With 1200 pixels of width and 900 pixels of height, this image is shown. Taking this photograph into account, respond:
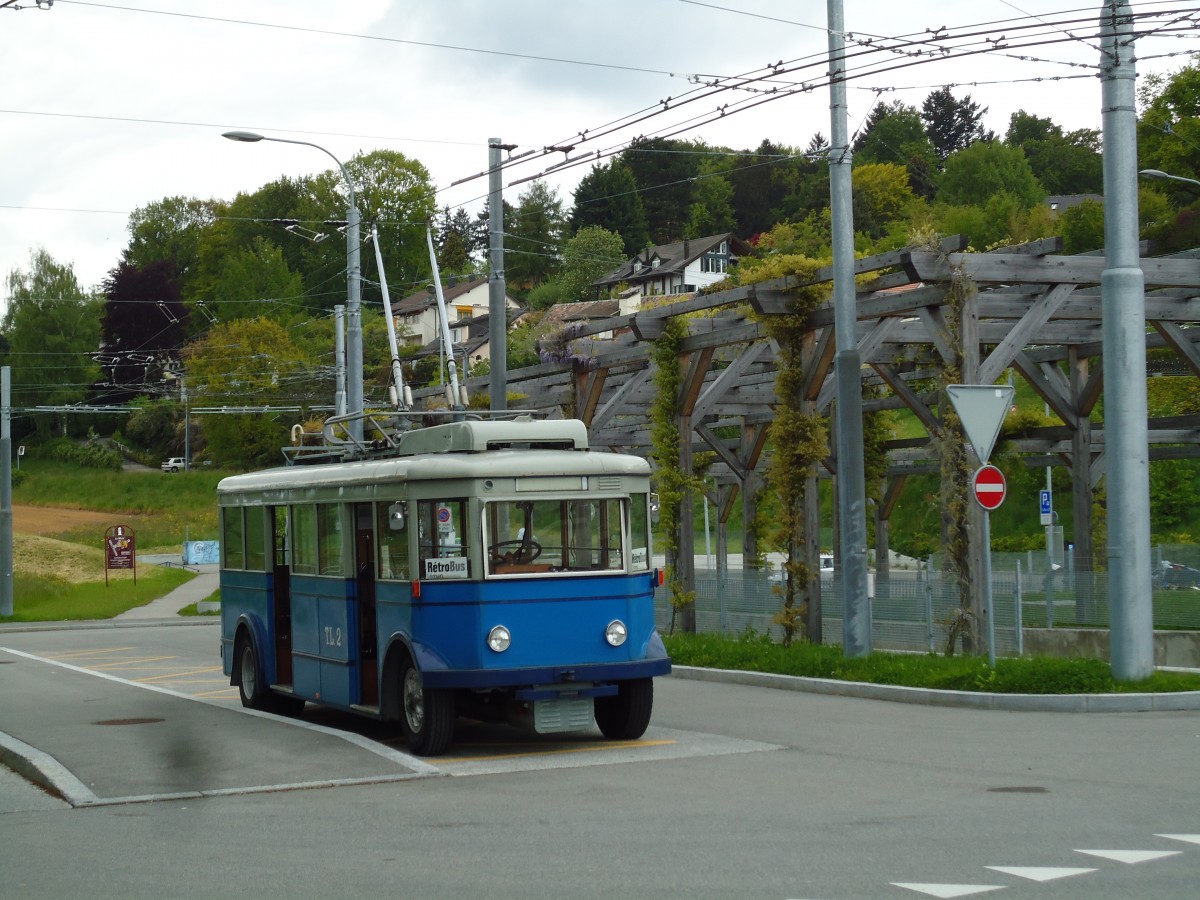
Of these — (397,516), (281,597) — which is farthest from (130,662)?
(397,516)

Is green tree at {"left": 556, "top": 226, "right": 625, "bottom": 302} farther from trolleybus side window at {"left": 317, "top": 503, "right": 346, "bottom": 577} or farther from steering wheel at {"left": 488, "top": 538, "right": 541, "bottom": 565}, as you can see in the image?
steering wheel at {"left": 488, "top": 538, "right": 541, "bottom": 565}

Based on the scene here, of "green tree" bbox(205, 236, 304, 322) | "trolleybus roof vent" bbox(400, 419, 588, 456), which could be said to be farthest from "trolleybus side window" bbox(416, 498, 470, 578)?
"green tree" bbox(205, 236, 304, 322)

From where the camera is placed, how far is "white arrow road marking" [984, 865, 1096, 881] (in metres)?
7.82

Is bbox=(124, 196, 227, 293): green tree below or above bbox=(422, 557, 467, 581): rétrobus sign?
above

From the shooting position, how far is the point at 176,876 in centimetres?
855

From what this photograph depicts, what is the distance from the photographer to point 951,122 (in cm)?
12950

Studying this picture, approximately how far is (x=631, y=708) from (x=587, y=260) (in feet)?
345

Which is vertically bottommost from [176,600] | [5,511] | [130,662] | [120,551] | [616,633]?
[176,600]

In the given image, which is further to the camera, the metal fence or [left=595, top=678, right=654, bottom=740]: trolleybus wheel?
the metal fence

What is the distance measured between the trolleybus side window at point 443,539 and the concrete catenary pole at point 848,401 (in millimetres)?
6973

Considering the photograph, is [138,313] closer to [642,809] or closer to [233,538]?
[233,538]

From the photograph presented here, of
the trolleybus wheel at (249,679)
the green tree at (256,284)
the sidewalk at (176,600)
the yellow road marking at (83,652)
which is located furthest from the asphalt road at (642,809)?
the green tree at (256,284)

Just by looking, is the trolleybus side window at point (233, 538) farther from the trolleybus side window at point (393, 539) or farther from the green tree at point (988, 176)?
the green tree at point (988, 176)

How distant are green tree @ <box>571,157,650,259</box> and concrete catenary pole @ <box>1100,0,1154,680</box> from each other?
10990cm
